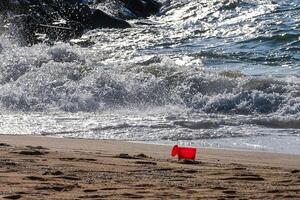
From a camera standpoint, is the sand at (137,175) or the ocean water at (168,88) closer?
the sand at (137,175)

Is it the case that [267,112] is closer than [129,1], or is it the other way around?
[267,112]

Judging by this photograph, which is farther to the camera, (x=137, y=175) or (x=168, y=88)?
(x=168, y=88)

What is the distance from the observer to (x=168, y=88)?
448 inches

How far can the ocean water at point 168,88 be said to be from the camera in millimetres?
7816

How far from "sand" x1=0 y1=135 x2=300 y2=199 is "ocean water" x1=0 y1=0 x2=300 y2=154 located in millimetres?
1703

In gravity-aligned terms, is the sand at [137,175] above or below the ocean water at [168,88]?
below

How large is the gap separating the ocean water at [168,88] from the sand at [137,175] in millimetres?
1703

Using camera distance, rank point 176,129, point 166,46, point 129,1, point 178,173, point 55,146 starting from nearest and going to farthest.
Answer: point 178,173 < point 55,146 < point 176,129 < point 166,46 < point 129,1

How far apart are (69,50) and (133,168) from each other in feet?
33.7

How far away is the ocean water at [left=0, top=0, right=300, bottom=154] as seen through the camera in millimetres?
7816

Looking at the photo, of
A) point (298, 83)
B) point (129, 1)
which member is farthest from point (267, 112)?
point (129, 1)

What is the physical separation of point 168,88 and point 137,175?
284 inches

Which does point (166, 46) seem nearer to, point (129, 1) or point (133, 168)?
point (129, 1)

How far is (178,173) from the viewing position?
4348 millimetres
